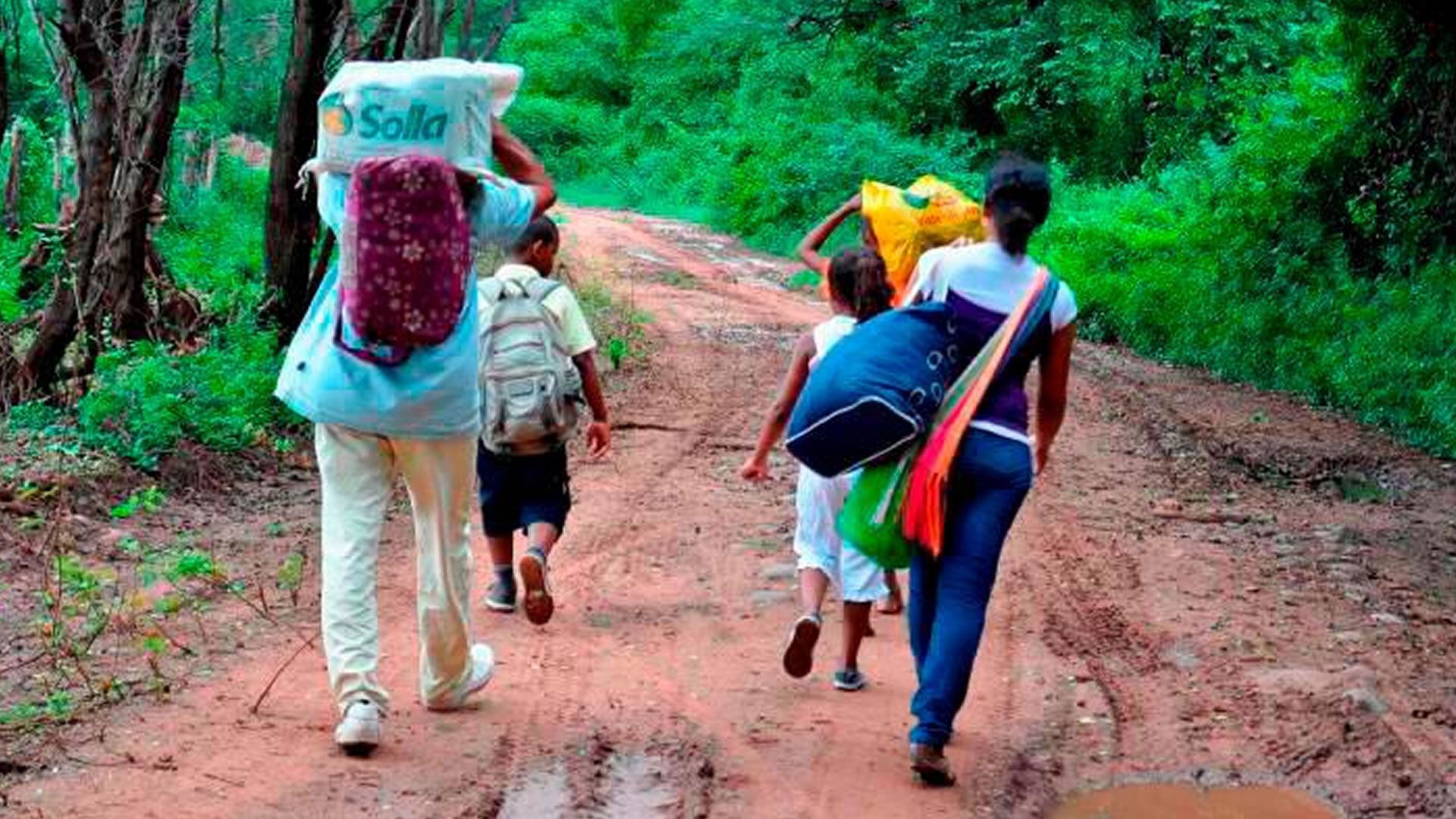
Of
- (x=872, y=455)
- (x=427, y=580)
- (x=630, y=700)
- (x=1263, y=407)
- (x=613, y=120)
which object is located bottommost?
(x=613, y=120)

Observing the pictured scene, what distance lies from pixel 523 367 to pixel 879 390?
193 centimetres

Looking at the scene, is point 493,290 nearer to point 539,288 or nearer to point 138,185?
point 539,288

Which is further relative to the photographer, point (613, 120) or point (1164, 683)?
point (613, 120)

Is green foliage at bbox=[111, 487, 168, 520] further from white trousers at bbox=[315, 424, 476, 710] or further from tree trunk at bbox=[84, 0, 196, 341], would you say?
white trousers at bbox=[315, 424, 476, 710]

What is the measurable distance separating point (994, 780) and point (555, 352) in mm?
2358

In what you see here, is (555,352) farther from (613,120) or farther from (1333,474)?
(613,120)

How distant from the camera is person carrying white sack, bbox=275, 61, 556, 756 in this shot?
5531mm

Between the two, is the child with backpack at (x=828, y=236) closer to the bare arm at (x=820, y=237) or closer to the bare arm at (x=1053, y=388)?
the bare arm at (x=820, y=237)

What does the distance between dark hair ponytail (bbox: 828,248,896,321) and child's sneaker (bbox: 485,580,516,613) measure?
73.8 inches

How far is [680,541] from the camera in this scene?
913 cm

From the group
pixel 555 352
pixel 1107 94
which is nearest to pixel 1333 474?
pixel 555 352

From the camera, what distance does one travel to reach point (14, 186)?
59.7 ft

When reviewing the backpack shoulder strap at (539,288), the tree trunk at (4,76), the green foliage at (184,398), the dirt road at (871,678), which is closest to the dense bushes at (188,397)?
the green foliage at (184,398)

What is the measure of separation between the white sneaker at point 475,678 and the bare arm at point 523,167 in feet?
4.83
